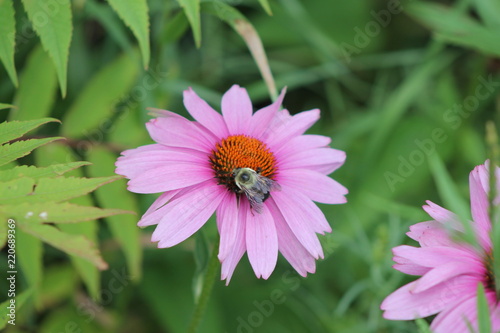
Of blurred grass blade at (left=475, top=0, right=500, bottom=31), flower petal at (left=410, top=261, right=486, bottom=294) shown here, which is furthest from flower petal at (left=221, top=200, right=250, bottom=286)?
blurred grass blade at (left=475, top=0, right=500, bottom=31)

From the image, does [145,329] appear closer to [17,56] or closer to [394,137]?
[17,56]

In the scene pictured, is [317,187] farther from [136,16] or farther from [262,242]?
[136,16]

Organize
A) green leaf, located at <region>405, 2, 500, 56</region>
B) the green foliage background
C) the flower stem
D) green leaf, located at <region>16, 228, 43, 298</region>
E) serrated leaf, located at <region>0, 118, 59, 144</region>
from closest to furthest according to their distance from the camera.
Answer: serrated leaf, located at <region>0, 118, 59, 144</region> < the flower stem < green leaf, located at <region>16, 228, 43, 298</region> < the green foliage background < green leaf, located at <region>405, 2, 500, 56</region>

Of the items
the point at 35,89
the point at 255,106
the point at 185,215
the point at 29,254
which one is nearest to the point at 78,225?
the point at 29,254

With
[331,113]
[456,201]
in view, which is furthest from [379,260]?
[331,113]

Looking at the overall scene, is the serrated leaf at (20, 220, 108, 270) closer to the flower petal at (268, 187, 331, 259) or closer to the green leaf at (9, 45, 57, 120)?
the flower petal at (268, 187, 331, 259)

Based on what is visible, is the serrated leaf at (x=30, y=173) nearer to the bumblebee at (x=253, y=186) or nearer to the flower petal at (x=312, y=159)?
the bumblebee at (x=253, y=186)
